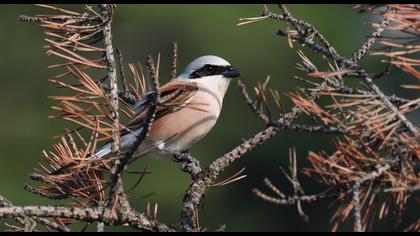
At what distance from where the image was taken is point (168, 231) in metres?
2.06

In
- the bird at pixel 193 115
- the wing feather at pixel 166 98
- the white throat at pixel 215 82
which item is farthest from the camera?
the white throat at pixel 215 82

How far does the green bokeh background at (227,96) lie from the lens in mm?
13312

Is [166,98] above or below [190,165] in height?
above

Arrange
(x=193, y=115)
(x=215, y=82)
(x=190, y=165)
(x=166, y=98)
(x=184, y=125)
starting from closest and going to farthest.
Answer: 1. (x=166, y=98)
2. (x=190, y=165)
3. (x=184, y=125)
4. (x=193, y=115)
5. (x=215, y=82)

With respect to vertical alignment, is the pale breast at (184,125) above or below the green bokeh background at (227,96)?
above

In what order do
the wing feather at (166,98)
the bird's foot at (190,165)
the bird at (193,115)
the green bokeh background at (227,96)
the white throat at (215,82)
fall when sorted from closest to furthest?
the wing feather at (166,98)
the bird's foot at (190,165)
the bird at (193,115)
the white throat at (215,82)
the green bokeh background at (227,96)

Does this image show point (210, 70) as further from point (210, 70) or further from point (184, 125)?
point (184, 125)

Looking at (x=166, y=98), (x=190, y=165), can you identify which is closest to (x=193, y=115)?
(x=190, y=165)

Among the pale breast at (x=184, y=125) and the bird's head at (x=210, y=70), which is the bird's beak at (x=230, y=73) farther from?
the pale breast at (x=184, y=125)

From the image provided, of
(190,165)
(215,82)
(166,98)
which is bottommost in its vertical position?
(190,165)

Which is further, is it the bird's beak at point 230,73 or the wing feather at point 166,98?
the bird's beak at point 230,73

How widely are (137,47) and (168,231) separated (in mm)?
12369

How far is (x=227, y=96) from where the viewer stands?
1391 centimetres

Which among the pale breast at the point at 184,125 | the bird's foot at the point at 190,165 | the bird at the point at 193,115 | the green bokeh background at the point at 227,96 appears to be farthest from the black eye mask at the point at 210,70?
the green bokeh background at the point at 227,96
